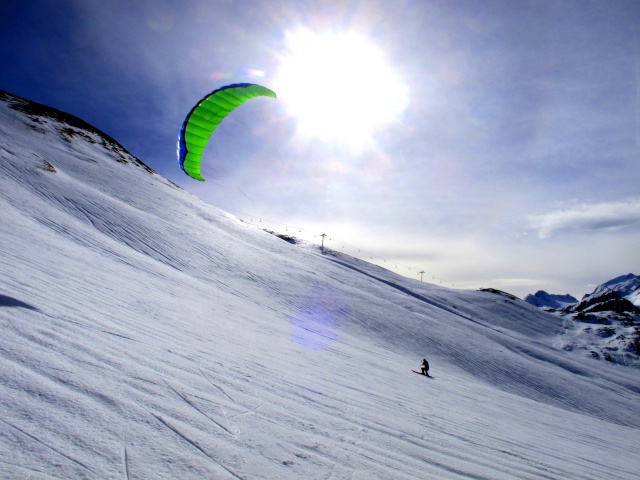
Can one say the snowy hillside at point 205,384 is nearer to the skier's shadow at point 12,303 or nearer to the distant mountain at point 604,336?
the skier's shadow at point 12,303

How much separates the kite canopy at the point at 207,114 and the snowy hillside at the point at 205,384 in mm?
5263

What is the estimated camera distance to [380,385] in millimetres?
7836

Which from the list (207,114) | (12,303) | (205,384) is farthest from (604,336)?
(12,303)

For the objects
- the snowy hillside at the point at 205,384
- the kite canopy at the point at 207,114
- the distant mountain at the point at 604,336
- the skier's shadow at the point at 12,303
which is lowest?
the snowy hillside at the point at 205,384

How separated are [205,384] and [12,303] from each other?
118 inches

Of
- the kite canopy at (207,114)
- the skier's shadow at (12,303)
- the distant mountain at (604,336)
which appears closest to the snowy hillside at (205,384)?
the skier's shadow at (12,303)

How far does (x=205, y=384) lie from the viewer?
416cm

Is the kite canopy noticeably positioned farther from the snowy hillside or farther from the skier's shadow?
the skier's shadow

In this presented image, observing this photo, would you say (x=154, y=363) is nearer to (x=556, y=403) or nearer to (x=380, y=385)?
(x=380, y=385)

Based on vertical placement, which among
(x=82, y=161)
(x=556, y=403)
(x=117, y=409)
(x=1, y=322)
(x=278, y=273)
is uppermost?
(x=82, y=161)

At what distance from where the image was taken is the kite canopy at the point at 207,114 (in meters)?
14.2

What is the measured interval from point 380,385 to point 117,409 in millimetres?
6162

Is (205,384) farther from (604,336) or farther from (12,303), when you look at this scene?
(604,336)

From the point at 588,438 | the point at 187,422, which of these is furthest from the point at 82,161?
the point at 588,438
